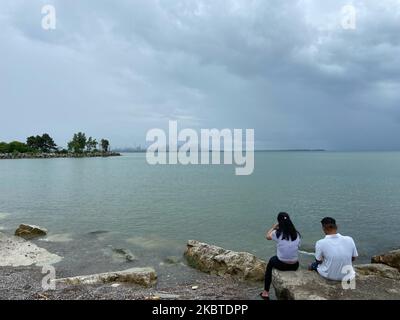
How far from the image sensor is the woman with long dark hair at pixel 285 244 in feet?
34.2

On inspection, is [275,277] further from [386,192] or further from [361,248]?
[386,192]

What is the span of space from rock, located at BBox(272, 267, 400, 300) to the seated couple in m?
0.23

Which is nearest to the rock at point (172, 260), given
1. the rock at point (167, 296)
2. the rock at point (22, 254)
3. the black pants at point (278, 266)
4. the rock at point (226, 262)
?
the rock at point (226, 262)

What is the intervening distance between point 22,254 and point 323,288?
1600 centimetres

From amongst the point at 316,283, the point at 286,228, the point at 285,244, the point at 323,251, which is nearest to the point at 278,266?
the point at 285,244

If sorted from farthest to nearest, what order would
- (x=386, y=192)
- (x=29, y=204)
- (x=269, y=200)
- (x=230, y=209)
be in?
(x=386, y=192) → (x=269, y=200) → (x=29, y=204) → (x=230, y=209)

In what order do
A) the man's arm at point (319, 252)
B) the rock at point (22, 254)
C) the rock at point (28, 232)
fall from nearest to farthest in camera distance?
1. the man's arm at point (319, 252)
2. the rock at point (22, 254)
3. the rock at point (28, 232)

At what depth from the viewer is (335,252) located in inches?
379

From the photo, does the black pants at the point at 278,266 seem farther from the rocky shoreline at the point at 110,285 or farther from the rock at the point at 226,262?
the rock at the point at 226,262

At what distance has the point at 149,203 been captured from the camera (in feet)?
124

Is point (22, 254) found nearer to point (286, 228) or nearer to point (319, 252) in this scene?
point (286, 228)

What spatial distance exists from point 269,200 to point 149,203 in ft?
49.2
